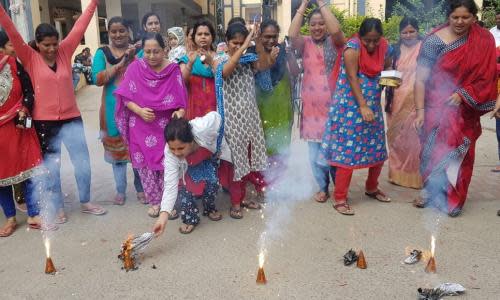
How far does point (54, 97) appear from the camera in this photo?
3.67 m

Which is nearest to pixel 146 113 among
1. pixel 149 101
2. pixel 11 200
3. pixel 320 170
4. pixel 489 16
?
pixel 149 101

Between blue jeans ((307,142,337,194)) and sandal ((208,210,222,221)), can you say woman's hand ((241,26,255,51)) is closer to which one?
blue jeans ((307,142,337,194))

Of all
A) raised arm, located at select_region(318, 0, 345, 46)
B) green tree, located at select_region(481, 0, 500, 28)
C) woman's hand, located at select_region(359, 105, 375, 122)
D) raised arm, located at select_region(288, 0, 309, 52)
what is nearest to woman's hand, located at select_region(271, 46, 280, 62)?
raised arm, located at select_region(288, 0, 309, 52)

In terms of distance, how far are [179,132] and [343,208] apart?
1.65 m

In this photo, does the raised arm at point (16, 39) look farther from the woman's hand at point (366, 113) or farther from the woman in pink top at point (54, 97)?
the woman's hand at point (366, 113)

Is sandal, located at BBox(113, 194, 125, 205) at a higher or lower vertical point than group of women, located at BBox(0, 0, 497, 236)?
lower

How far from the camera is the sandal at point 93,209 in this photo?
4016mm

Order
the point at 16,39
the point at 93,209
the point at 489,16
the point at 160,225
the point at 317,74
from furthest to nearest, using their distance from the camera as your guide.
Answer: the point at 489,16
the point at 317,74
the point at 93,209
the point at 16,39
the point at 160,225

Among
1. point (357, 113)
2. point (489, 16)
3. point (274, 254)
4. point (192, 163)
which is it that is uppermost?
point (489, 16)

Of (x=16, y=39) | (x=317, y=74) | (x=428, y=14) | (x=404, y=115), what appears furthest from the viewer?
(x=428, y=14)

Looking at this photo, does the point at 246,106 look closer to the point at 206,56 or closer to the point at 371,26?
the point at 206,56

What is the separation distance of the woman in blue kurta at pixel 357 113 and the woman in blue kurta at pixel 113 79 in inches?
72.1

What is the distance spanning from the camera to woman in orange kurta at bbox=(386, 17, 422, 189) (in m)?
4.39

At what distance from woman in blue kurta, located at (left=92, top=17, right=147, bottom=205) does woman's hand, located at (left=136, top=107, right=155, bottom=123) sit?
56cm
